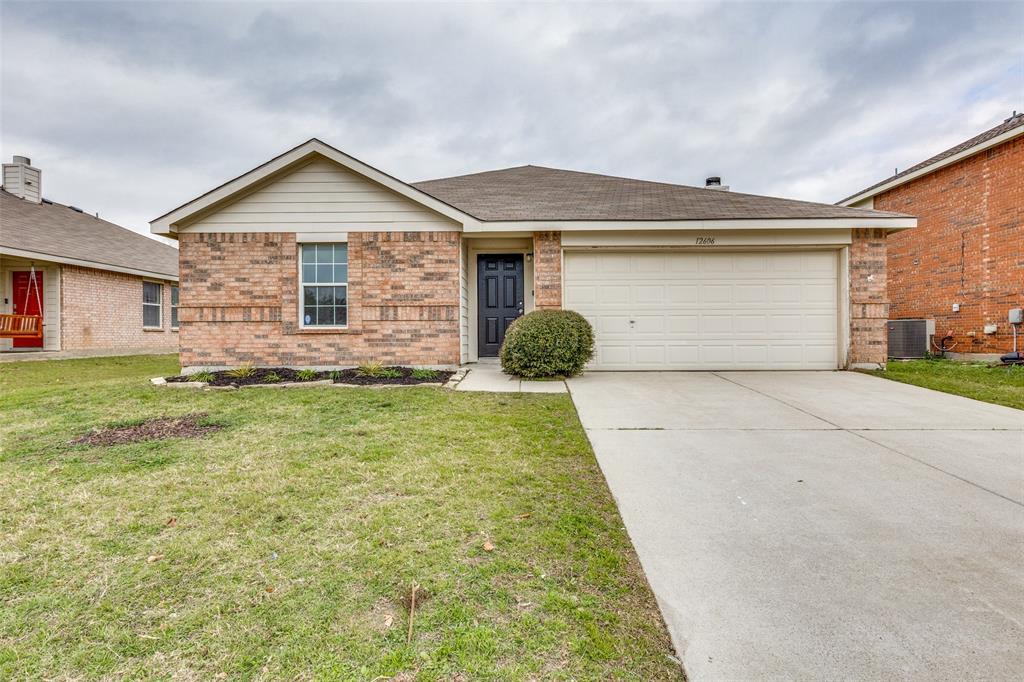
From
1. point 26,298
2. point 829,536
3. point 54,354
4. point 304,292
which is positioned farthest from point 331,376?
point 26,298

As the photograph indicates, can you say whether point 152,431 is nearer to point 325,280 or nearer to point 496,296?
point 325,280

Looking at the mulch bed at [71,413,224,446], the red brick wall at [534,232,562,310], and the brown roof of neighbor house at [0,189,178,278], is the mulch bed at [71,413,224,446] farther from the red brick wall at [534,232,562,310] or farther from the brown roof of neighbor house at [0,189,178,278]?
the brown roof of neighbor house at [0,189,178,278]

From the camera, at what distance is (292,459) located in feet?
11.9

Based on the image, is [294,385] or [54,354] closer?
[294,385]

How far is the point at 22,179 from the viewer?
50.2 ft

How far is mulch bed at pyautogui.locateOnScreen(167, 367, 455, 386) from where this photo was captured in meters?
7.66

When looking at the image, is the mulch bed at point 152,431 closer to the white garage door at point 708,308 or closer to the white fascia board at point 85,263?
the white garage door at point 708,308

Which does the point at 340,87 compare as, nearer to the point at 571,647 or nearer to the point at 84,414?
the point at 84,414

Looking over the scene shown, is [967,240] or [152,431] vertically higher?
[967,240]

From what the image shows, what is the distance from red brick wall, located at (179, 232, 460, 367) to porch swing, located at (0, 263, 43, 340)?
6.97 meters

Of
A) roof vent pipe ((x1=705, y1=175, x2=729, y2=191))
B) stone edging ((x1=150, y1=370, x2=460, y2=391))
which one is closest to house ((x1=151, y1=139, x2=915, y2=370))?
stone edging ((x1=150, y1=370, x2=460, y2=391))

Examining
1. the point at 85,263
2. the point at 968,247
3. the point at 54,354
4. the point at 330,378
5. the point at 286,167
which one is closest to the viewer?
the point at 330,378

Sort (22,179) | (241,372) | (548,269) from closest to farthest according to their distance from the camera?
(241,372) → (548,269) → (22,179)

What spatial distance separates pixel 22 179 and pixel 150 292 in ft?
16.9
